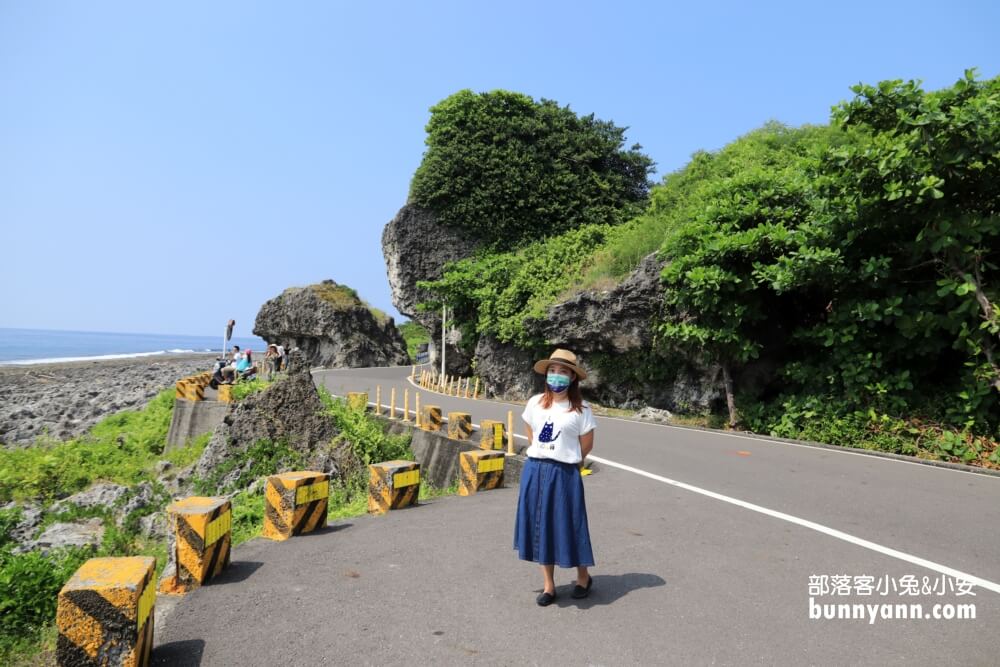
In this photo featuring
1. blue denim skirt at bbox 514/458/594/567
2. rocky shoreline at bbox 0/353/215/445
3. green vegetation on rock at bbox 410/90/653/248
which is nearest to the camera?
blue denim skirt at bbox 514/458/594/567

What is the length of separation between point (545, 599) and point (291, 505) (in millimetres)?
3119

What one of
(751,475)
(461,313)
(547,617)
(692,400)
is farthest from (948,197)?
(461,313)

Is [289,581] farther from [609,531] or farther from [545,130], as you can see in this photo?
[545,130]

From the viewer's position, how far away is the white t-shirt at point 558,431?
464 centimetres

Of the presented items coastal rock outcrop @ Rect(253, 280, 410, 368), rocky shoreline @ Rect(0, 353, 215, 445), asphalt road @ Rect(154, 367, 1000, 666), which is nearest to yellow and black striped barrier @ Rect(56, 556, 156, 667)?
asphalt road @ Rect(154, 367, 1000, 666)

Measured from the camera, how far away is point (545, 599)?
15.0 ft

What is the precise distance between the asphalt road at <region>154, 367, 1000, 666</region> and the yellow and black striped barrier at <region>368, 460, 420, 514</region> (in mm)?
227

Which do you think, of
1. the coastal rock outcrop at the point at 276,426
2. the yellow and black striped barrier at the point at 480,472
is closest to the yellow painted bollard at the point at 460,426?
the coastal rock outcrop at the point at 276,426

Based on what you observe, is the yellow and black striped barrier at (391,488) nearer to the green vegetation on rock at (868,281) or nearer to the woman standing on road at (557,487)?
the woman standing on road at (557,487)

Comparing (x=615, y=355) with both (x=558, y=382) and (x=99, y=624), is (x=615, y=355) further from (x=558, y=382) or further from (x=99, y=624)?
(x=99, y=624)

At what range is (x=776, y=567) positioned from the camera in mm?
5289

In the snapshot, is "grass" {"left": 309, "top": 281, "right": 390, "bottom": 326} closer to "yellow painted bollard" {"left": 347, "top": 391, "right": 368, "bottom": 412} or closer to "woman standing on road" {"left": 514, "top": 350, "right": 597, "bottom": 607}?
"yellow painted bollard" {"left": 347, "top": 391, "right": 368, "bottom": 412}

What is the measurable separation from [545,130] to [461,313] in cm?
1182

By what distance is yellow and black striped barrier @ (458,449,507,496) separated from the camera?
8.99 m
